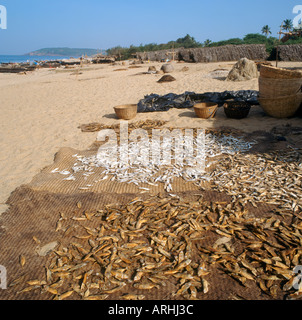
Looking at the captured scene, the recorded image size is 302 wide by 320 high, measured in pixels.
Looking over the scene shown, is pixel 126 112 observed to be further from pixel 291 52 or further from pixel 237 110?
pixel 291 52

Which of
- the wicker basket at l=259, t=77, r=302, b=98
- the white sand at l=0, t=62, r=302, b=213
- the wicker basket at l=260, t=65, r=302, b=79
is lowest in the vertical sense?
the white sand at l=0, t=62, r=302, b=213

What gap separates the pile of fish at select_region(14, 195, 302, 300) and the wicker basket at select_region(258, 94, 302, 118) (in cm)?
407

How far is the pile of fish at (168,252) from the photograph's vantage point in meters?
2.00

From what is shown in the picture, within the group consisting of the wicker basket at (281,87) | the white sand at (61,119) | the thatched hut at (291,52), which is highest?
the thatched hut at (291,52)

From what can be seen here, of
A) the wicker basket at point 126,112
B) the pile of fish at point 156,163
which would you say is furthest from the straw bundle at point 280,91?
the wicker basket at point 126,112

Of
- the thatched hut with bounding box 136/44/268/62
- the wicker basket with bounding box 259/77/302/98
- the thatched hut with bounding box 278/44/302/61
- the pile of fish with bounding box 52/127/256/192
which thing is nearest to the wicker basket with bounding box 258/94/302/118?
the wicker basket with bounding box 259/77/302/98

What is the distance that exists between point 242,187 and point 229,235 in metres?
0.96

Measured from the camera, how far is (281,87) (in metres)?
5.70

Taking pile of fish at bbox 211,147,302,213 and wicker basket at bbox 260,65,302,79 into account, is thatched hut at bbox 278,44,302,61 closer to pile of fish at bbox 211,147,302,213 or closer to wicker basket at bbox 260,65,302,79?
wicker basket at bbox 260,65,302,79

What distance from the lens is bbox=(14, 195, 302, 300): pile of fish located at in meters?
2.00

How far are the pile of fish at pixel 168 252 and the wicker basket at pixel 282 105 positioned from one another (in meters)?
4.07

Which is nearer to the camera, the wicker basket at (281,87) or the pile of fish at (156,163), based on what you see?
the pile of fish at (156,163)

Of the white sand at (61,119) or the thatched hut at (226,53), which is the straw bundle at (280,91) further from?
the thatched hut at (226,53)

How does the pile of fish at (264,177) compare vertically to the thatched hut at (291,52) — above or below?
below
